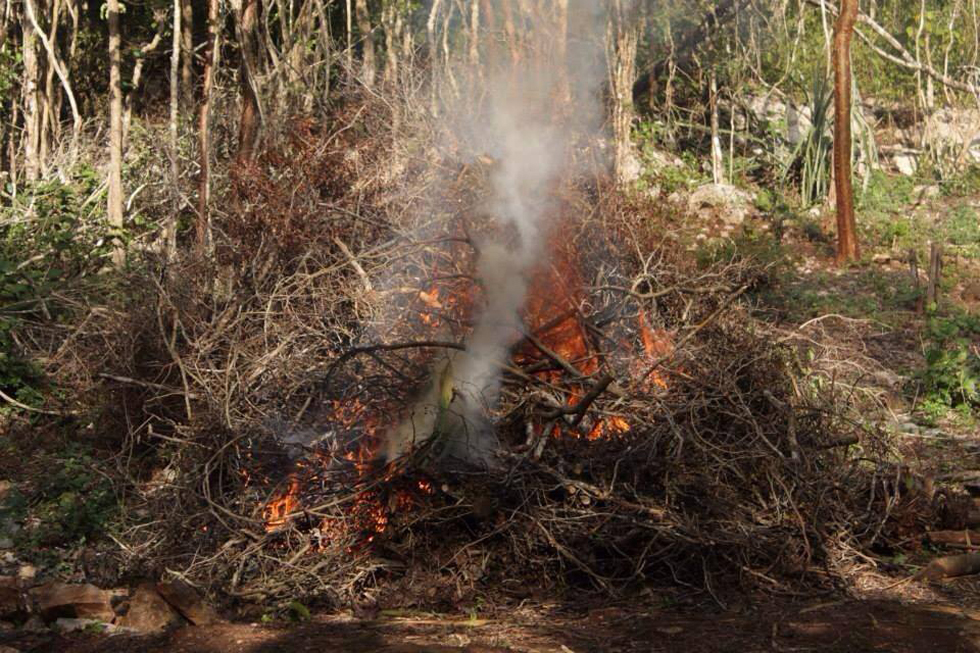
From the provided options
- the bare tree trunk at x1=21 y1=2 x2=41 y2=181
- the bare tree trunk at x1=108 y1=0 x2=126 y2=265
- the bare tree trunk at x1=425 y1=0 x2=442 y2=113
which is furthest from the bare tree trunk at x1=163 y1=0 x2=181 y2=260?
the bare tree trunk at x1=425 y1=0 x2=442 y2=113

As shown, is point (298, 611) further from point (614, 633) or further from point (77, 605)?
point (614, 633)

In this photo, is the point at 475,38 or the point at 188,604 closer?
the point at 188,604

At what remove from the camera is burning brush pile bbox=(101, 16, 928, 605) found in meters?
5.21

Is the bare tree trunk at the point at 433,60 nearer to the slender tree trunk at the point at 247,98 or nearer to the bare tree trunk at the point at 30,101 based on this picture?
the slender tree trunk at the point at 247,98

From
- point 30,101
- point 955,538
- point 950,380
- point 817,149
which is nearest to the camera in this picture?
point 955,538

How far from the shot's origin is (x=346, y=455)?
18.4ft

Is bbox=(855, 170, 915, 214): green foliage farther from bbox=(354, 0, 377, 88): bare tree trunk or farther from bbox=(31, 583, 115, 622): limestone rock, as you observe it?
bbox=(31, 583, 115, 622): limestone rock

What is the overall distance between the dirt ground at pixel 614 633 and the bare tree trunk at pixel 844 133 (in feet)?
25.3

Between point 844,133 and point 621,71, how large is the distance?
2551mm

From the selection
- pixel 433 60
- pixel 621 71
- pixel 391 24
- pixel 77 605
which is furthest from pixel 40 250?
pixel 621 71

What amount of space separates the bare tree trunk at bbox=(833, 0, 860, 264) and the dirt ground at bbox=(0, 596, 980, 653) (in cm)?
773

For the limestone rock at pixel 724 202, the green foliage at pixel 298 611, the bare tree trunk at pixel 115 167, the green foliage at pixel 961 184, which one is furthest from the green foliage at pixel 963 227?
the green foliage at pixel 298 611

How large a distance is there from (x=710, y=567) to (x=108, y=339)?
404 centimetres

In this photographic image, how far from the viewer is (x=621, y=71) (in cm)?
1219
